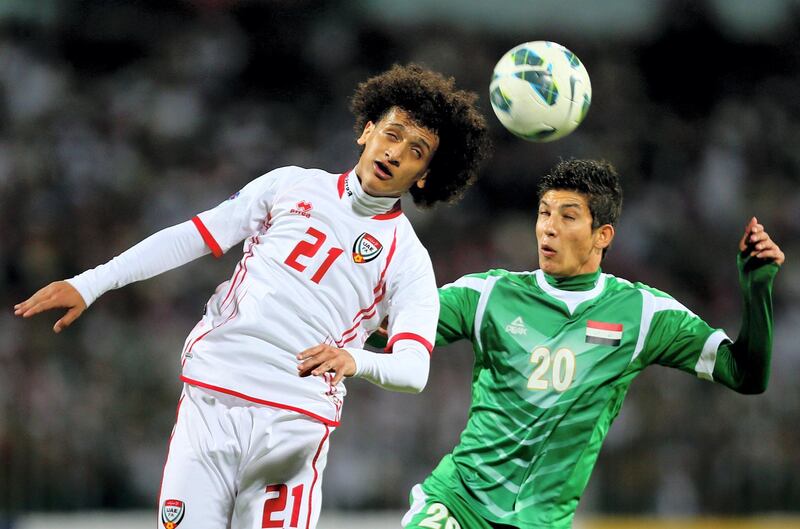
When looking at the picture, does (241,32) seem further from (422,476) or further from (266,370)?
(266,370)

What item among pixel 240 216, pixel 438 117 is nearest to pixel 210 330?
pixel 240 216

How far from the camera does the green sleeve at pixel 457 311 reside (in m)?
5.33

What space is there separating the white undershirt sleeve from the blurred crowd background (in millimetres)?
4392

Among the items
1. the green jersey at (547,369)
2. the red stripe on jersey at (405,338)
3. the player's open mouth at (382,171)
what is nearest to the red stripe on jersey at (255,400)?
the red stripe on jersey at (405,338)

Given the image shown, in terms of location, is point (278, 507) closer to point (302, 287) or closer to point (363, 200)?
point (302, 287)

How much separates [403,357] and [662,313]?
1.35m

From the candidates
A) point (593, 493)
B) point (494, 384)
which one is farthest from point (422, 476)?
point (494, 384)

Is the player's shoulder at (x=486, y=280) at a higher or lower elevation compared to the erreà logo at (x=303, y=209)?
lower

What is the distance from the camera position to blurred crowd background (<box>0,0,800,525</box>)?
8852 millimetres

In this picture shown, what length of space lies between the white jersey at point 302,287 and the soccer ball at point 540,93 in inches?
31.4

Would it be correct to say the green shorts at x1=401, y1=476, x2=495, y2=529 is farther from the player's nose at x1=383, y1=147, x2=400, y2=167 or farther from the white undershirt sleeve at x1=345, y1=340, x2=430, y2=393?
the player's nose at x1=383, y1=147, x2=400, y2=167

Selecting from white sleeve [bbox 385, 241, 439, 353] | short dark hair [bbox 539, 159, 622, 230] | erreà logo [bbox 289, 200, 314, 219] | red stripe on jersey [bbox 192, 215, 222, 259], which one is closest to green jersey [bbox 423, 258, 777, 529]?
short dark hair [bbox 539, 159, 622, 230]

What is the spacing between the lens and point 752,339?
5090 mm

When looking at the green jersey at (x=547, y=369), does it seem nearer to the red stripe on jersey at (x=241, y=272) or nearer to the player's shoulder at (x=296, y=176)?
the player's shoulder at (x=296, y=176)
